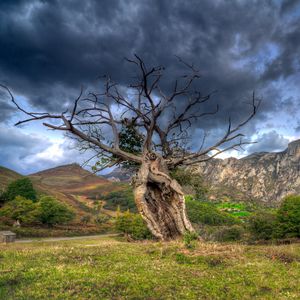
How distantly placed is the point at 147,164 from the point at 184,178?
871cm

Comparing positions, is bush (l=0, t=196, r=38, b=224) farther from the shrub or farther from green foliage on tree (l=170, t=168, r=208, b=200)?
green foliage on tree (l=170, t=168, r=208, b=200)

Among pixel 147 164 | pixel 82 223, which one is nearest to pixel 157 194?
pixel 147 164

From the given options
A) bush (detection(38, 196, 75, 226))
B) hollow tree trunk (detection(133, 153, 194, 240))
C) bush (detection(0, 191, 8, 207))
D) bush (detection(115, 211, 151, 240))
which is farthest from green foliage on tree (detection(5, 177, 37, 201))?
hollow tree trunk (detection(133, 153, 194, 240))

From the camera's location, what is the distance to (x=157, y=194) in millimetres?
21672

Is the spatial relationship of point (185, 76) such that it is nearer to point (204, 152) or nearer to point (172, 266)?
point (204, 152)

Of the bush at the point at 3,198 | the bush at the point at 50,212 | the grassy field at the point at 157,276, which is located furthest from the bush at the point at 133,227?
the grassy field at the point at 157,276

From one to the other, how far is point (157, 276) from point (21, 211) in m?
95.7

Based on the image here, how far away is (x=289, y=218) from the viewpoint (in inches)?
3442

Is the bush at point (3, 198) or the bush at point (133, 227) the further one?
the bush at point (3, 198)

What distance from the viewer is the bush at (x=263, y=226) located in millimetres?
93438

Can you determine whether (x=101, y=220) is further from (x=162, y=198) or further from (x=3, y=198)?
(x=162, y=198)

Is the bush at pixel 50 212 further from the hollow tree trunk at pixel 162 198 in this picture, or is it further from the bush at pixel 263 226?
the hollow tree trunk at pixel 162 198

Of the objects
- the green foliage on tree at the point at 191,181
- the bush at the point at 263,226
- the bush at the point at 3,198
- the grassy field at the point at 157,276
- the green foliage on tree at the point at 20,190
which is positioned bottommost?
the grassy field at the point at 157,276

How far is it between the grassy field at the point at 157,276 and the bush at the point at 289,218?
261ft
